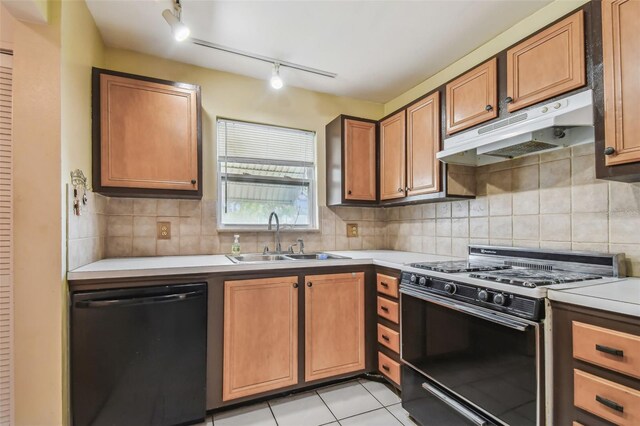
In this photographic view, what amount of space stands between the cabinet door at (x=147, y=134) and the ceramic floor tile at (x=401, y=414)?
2023mm

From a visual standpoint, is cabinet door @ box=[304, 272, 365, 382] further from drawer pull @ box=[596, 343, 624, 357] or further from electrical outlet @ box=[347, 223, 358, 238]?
drawer pull @ box=[596, 343, 624, 357]

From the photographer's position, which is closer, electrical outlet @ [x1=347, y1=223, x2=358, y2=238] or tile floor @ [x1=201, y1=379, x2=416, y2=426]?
tile floor @ [x1=201, y1=379, x2=416, y2=426]

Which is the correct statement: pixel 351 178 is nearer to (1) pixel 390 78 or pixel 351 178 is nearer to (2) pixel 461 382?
(1) pixel 390 78

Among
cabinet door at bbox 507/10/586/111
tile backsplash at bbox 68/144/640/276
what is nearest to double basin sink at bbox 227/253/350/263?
tile backsplash at bbox 68/144/640/276

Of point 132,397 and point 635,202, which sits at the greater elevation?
point 635,202

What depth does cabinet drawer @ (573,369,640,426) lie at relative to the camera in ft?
3.10

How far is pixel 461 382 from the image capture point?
1492mm

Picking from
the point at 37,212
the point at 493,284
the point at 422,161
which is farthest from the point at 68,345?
the point at 422,161

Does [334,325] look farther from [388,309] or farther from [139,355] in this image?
[139,355]

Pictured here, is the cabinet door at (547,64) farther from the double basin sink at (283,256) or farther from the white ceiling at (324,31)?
the double basin sink at (283,256)

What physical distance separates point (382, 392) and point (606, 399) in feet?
4.58

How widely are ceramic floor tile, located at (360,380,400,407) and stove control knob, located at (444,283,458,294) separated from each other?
0.98 meters

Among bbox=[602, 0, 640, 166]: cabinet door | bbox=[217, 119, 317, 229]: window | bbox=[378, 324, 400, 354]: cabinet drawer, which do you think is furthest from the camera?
bbox=[217, 119, 317, 229]: window

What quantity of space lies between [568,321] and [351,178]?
1856mm
